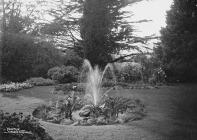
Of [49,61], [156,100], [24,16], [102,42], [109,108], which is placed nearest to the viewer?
[109,108]

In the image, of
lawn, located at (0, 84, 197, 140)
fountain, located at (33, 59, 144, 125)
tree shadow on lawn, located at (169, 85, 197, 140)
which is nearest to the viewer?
lawn, located at (0, 84, 197, 140)

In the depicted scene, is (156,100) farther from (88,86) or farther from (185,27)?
(185,27)

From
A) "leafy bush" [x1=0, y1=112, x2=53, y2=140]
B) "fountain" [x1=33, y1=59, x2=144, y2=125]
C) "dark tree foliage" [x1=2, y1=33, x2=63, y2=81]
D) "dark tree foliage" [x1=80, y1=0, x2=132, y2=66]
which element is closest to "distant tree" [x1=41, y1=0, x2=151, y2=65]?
"dark tree foliage" [x1=80, y1=0, x2=132, y2=66]

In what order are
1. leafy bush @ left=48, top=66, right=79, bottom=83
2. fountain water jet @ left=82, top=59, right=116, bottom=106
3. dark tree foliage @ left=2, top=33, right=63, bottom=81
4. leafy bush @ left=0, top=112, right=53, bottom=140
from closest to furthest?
leafy bush @ left=0, top=112, right=53, bottom=140 → fountain water jet @ left=82, top=59, right=116, bottom=106 → leafy bush @ left=48, top=66, right=79, bottom=83 → dark tree foliage @ left=2, top=33, right=63, bottom=81

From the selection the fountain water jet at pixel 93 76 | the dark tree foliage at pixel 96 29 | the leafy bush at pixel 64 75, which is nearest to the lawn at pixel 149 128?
the fountain water jet at pixel 93 76

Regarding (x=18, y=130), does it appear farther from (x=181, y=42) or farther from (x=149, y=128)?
(x=181, y=42)

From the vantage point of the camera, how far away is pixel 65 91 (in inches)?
451

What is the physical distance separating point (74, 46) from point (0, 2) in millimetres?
8040

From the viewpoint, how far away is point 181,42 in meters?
16.7

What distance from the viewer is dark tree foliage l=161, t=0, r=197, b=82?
1608 centimetres

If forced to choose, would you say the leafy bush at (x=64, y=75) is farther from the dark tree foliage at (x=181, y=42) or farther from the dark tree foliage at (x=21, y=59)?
the dark tree foliage at (x=181, y=42)

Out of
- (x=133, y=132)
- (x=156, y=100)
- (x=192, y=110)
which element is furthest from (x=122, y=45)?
(x=133, y=132)

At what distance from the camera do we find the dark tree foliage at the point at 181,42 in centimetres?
1608

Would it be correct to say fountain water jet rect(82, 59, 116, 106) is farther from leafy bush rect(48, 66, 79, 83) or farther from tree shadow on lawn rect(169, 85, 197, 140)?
tree shadow on lawn rect(169, 85, 197, 140)
